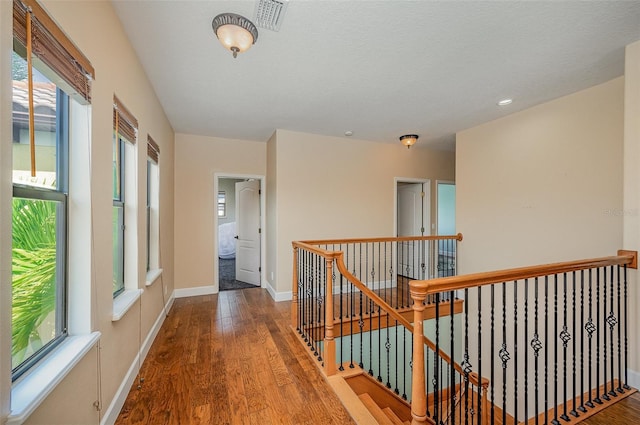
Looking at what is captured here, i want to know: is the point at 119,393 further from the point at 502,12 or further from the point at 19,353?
the point at 502,12

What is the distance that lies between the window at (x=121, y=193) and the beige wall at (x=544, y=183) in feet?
13.9

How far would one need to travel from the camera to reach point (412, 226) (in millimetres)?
5594

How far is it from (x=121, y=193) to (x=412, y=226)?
5.03 m

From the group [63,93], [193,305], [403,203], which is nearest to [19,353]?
[63,93]

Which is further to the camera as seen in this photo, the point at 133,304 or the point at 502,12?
the point at 133,304

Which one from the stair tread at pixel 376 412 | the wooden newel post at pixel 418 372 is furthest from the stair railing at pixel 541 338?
the stair tread at pixel 376 412

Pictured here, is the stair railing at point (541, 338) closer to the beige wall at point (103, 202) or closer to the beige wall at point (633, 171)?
the beige wall at point (633, 171)

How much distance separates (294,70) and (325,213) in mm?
2406

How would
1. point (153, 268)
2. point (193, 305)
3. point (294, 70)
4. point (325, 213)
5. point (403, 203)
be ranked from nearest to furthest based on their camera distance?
point (294, 70) < point (153, 268) < point (193, 305) < point (325, 213) < point (403, 203)

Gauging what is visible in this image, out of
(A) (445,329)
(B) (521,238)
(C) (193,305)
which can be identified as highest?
(B) (521,238)

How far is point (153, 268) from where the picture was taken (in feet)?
9.80

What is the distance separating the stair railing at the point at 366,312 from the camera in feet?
7.22

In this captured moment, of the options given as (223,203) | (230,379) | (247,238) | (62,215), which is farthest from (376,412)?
(223,203)

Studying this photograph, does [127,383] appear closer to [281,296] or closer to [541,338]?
[281,296]
